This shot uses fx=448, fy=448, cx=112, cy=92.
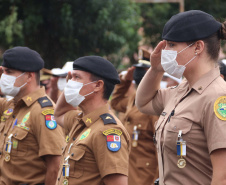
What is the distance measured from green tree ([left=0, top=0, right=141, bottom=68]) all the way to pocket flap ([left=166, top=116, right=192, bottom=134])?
8943 mm

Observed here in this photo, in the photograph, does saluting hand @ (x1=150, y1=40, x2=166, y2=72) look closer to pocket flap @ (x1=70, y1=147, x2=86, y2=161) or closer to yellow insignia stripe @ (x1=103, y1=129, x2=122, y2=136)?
yellow insignia stripe @ (x1=103, y1=129, x2=122, y2=136)

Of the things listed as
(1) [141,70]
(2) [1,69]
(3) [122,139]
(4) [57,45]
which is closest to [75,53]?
(4) [57,45]

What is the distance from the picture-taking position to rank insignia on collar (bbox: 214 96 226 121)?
8.87 feet

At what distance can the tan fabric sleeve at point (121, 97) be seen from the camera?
7.27 meters

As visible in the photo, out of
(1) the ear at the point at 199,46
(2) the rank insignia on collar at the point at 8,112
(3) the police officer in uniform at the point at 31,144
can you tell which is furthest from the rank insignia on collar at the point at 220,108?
(2) the rank insignia on collar at the point at 8,112

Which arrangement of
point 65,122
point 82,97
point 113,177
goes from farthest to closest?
point 65,122, point 82,97, point 113,177

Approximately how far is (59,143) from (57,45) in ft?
27.2

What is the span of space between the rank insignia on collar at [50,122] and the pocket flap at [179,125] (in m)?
1.83

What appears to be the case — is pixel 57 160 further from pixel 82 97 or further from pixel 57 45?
pixel 57 45

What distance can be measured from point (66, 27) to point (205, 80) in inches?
361

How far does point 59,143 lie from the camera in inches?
176

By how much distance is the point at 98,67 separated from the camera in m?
3.85

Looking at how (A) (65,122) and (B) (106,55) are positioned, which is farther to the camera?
(B) (106,55)

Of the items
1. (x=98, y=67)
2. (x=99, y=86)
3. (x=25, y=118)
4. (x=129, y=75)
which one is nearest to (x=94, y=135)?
(x=99, y=86)
